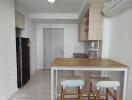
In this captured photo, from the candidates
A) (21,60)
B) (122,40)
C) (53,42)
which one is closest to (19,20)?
(21,60)

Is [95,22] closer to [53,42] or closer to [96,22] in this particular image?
[96,22]

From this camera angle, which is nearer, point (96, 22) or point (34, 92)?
point (96, 22)

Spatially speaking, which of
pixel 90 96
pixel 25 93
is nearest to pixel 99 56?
pixel 90 96

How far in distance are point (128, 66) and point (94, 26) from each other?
1232mm

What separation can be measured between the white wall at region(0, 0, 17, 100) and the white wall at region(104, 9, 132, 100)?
2.41 metres

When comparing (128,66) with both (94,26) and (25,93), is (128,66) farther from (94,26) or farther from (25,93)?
(25,93)

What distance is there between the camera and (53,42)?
5984 millimetres

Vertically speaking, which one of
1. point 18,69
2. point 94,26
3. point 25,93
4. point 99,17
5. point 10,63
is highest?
point 99,17

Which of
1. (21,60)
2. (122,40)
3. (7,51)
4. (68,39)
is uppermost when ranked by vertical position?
(68,39)

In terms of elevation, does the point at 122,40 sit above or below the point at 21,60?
above

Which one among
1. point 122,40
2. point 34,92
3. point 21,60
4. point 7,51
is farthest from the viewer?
point 21,60

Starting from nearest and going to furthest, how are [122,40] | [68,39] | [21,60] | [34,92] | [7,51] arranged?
[122,40] → [7,51] → [34,92] → [21,60] → [68,39]

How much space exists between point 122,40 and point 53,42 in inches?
161

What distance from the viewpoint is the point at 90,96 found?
2.80m
